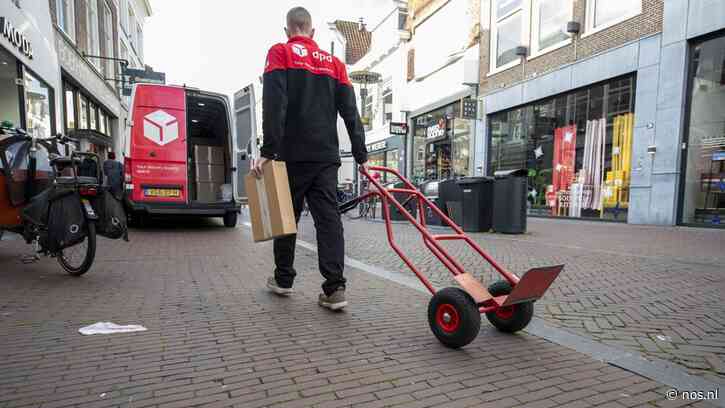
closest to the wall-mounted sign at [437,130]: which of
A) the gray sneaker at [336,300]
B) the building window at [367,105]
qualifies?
the building window at [367,105]

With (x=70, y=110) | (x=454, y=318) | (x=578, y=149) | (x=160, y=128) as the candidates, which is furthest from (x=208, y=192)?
(x=578, y=149)

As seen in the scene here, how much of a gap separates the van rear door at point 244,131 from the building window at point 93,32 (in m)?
11.3

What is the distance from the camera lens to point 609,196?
37.6 ft

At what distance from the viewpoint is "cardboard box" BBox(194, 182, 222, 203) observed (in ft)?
32.8

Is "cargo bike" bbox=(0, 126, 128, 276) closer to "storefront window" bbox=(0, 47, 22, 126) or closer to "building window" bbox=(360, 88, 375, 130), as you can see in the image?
"storefront window" bbox=(0, 47, 22, 126)

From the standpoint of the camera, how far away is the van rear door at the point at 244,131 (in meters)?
9.21

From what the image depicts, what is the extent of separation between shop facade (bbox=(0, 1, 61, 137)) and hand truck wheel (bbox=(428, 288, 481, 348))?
9.99 m

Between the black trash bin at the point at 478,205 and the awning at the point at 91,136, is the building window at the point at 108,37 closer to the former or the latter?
the awning at the point at 91,136

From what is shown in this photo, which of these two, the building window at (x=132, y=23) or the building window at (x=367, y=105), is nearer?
the building window at (x=367, y=105)

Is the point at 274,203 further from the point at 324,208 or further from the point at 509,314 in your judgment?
the point at 509,314

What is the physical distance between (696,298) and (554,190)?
33.8 feet

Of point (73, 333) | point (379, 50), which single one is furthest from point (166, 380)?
point (379, 50)

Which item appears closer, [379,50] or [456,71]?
[456,71]

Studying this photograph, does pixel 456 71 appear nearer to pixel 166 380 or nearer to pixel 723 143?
pixel 723 143
